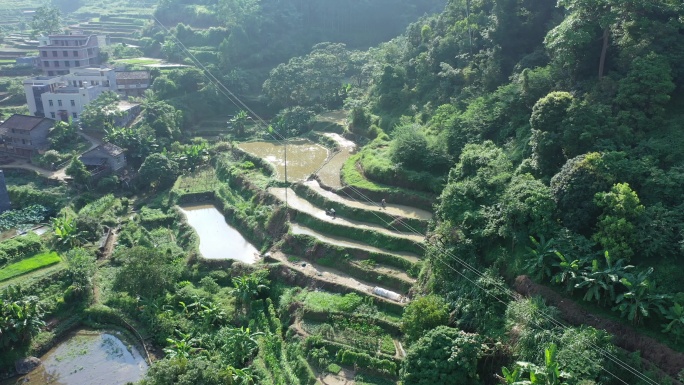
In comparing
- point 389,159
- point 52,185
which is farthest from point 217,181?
point 389,159

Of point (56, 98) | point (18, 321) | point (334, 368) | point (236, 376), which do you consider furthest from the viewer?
point (56, 98)

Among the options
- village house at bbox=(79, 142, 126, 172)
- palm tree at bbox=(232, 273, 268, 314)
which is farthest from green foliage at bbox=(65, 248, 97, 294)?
village house at bbox=(79, 142, 126, 172)

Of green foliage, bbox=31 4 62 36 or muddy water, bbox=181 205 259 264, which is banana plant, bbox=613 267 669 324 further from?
green foliage, bbox=31 4 62 36

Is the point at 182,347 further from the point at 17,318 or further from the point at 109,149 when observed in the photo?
the point at 109,149

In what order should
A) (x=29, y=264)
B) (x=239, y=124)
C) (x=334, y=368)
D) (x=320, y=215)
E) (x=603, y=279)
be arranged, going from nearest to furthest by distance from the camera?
(x=603, y=279), (x=334, y=368), (x=29, y=264), (x=320, y=215), (x=239, y=124)

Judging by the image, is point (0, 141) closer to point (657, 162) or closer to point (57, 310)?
point (57, 310)

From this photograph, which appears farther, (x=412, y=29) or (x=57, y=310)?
(x=412, y=29)

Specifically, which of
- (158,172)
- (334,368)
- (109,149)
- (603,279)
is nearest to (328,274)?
(334,368)
